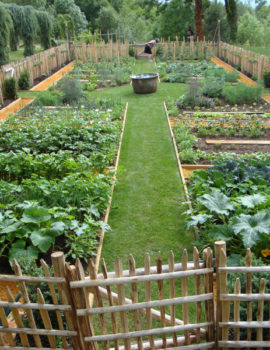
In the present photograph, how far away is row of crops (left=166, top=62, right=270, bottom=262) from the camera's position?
4.05m

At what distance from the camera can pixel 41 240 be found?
3979 mm

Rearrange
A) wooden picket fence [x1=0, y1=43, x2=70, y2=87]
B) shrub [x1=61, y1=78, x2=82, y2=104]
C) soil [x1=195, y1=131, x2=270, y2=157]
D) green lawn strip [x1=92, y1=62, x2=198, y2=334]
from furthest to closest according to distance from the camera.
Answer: wooden picket fence [x1=0, y1=43, x2=70, y2=87] → shrub [x1=61, y1=78, x2=82, y2=104] → soil [x1=195, y1=131, x2=270, y2=157] → green lawn strip [x1=92, y1=62, x2=198, y2=334]

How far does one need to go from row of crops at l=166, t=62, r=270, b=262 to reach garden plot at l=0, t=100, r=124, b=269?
54.9 inches

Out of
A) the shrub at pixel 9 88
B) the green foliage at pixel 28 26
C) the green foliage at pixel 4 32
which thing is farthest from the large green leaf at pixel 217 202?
the green foliage at pixel 28 26

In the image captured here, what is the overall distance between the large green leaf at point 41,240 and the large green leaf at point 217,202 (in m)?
1.95

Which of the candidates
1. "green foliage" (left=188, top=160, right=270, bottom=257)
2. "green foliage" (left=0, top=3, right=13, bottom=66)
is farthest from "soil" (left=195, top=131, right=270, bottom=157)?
"green foliage" (left=0, top=3, right=13, bottom=66)

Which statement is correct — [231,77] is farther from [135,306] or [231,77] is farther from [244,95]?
[135,306]

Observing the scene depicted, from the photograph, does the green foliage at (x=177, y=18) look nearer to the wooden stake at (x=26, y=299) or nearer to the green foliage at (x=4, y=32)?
the green foliage at (x=4, y=32)

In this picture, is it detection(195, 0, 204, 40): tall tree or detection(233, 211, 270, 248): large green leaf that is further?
detection(195, 0, 204, 40): tall tree

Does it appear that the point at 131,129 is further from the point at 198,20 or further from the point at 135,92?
the point at 198,20

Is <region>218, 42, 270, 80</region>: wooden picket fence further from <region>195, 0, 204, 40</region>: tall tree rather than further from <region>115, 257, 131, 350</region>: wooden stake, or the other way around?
<region>115, 257, 131, 350</region>: wooden stake

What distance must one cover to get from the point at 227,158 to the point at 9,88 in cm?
926

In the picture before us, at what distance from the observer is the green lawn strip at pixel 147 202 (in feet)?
15.2

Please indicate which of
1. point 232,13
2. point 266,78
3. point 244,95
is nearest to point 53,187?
point 244,95
